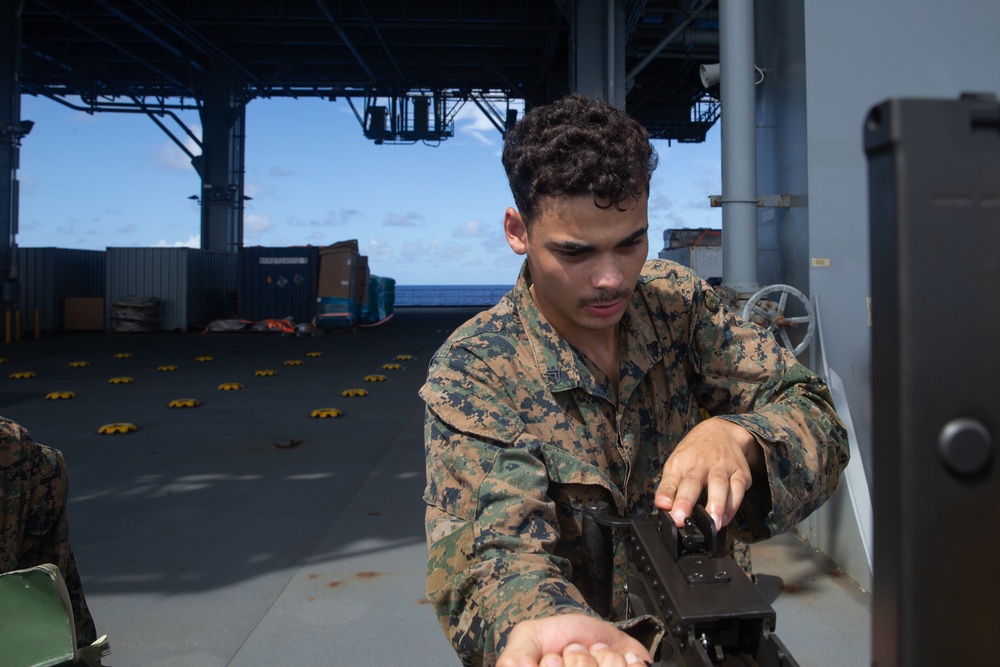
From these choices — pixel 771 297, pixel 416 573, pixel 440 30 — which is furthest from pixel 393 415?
pixel 440 30

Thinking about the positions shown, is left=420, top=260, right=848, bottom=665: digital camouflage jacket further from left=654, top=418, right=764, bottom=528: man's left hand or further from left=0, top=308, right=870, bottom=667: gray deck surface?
left=0, top=308, right=870, bottom=667: gray deck surface

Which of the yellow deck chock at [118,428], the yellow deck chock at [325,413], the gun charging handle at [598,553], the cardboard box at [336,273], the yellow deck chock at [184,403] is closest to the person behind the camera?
the gun charging handle at [598,553]

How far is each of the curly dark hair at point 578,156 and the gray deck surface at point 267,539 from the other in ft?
7.46

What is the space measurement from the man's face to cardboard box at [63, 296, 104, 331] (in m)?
21.3

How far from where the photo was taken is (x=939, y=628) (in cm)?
52

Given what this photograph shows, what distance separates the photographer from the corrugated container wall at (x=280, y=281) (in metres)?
20.0

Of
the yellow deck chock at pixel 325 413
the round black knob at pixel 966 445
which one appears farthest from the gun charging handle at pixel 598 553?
the yellow deck chock at pixel 325 413

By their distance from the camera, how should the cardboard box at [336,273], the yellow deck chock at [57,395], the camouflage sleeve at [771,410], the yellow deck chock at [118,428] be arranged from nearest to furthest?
the camouflage sleeve at [771,410], the yellow deck chock at [118,428], the yellow deck chock at [57,395], the cardboard box at [336,273]

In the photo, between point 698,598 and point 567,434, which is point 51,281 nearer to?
point 567,434

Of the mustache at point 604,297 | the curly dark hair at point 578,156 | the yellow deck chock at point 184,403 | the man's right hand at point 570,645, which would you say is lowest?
the yellow deck chock at point 184,403

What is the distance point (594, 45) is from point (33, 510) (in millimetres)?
10548

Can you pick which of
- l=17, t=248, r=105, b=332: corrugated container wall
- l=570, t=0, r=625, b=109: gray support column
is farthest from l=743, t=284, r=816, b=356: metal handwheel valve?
l=17, t=248, r=105, b=332: corrugated container wall

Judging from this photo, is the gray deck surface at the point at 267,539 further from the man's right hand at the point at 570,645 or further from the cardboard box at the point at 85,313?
the cardboard box at the point at 85,313

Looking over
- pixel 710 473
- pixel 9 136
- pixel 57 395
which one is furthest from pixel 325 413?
pixel 9 136
